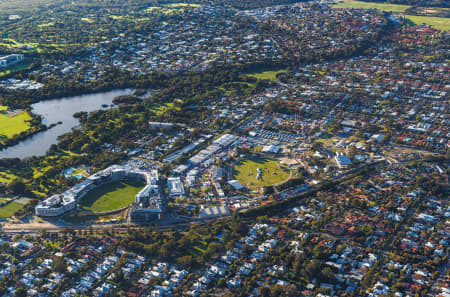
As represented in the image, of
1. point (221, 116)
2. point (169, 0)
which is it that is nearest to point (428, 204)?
point (221, 116)

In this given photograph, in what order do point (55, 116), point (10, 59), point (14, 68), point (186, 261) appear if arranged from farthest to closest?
point (10, 59) < point (14, 68) < point (55, 116) < point (186, 261)

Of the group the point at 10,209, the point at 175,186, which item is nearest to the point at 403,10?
the point at 175,186

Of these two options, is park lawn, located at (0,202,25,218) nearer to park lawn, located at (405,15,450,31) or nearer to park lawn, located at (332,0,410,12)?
park lawn, located at (405,15,450,31)

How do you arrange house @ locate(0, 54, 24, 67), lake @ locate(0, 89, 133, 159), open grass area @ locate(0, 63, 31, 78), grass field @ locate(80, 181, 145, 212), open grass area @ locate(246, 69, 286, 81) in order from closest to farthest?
1. grass field @ locate(80, 181, 145, 212)
2. lake @ locate(0, 89, 133, 159)
3. open grass area @ locate(246, 69, 286, 81)
4. open grass area @ locate(0, 63, 31, 78)
5. house @ locate(0, 54, 24, 67)

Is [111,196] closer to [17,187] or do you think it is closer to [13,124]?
[17,187]

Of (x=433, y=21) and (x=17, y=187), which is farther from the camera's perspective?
(x=433, y=21)

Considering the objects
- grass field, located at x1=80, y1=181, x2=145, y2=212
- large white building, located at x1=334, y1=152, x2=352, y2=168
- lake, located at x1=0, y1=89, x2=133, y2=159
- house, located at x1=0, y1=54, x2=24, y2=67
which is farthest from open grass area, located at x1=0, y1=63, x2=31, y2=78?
large white building, located at x1=334, y1=152, x2=352, y2=168

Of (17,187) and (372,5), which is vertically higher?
(372,5)
